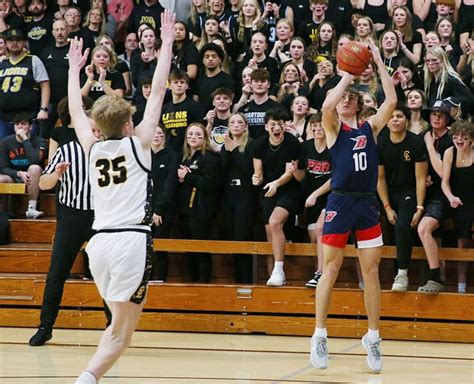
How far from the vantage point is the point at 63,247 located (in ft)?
27.6

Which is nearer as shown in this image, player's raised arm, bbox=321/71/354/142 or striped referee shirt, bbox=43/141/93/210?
player's raised arm, bbox=321/71/354/142

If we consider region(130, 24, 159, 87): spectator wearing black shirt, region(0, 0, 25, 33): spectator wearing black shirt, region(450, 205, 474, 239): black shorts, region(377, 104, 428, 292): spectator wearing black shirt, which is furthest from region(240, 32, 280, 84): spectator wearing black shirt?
region(0, 0, 25, 33): spectator wearing black shirt

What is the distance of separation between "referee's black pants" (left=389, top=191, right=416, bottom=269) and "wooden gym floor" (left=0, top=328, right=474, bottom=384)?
78 centimetres

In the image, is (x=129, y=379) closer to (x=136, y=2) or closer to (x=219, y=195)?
(x=219, y=195)

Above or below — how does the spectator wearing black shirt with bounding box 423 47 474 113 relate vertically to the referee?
above

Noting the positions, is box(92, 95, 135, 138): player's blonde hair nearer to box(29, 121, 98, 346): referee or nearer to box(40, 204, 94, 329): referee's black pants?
box(29, 121, 98, 346): referee

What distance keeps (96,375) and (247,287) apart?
13.3ft

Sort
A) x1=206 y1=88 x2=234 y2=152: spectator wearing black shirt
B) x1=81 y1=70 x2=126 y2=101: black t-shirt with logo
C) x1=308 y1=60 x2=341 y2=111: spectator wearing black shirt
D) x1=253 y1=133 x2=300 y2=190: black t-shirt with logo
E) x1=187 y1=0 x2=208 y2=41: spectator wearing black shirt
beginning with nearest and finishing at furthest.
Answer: x1=253 y1=133 x2=300 y2=190: black t-shirt with logo < x1=206 y1=88 x2=234 y2=152: spectator wearing black shirt < x1=308 y1=60 x2=341 y2=111: spectator wearing black shirt < x1=81 y1=70 x2=126 y2=101: black t-shirt with logo < x1=187 y1=0 x2=208 y2=41: spectator wearing black shirt

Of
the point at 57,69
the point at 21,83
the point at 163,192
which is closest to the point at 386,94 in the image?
the point at 163,192

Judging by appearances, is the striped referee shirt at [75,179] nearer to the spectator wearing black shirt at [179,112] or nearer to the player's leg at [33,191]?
the spectator wearing black shirt at [179,112]

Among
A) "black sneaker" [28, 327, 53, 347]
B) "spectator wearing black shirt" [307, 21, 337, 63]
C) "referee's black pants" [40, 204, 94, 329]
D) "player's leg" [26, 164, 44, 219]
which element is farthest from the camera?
"spectator wearing black shirt" [307, 21, 337, 63]

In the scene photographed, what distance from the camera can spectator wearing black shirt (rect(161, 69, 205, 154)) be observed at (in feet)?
34.8

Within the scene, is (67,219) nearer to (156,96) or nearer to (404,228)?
(156,96)

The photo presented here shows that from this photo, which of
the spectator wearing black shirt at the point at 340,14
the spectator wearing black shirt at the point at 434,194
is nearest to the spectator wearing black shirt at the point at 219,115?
the spectator wearing black shirt at the point at 434,194
